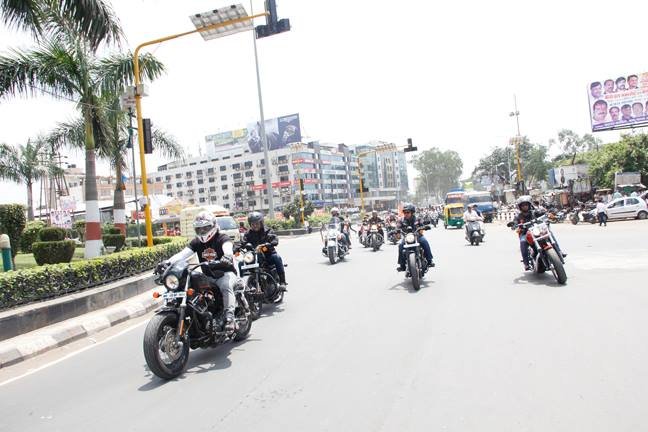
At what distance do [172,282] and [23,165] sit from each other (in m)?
37.8

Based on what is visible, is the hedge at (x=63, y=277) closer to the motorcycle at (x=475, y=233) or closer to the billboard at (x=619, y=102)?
the motorcycle at (x=475, y=233)

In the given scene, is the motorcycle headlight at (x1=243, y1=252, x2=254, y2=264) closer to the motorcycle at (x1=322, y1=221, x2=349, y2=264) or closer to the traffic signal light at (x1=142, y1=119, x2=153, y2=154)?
the traffic signal light at (x1=142, y1=119, x2=153, y2=154)

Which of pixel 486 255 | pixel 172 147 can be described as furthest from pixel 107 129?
pixel 486 255

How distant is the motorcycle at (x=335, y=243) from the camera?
565 inches

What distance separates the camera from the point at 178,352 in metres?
4.89

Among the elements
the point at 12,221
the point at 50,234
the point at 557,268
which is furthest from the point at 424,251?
the point at 12,221

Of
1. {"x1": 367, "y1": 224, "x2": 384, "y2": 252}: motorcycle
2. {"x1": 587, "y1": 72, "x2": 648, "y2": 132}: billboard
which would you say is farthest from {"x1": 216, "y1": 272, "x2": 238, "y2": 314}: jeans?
{"x1": 587, "y1": 72, "x2": 648, "y2": 132}: billboard

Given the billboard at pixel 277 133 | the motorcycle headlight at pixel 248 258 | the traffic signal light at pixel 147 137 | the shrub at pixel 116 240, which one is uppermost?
the billboard at pixel 277 133

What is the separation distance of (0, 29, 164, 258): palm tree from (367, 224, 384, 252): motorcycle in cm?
913

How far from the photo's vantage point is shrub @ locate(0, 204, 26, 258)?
730 inches

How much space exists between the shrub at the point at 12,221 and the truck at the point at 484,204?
31899mm

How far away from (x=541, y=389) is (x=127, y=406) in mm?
3348

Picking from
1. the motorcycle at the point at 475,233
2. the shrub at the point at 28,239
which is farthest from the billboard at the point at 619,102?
the shrub at the point at 28,239

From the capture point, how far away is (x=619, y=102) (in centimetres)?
3691
